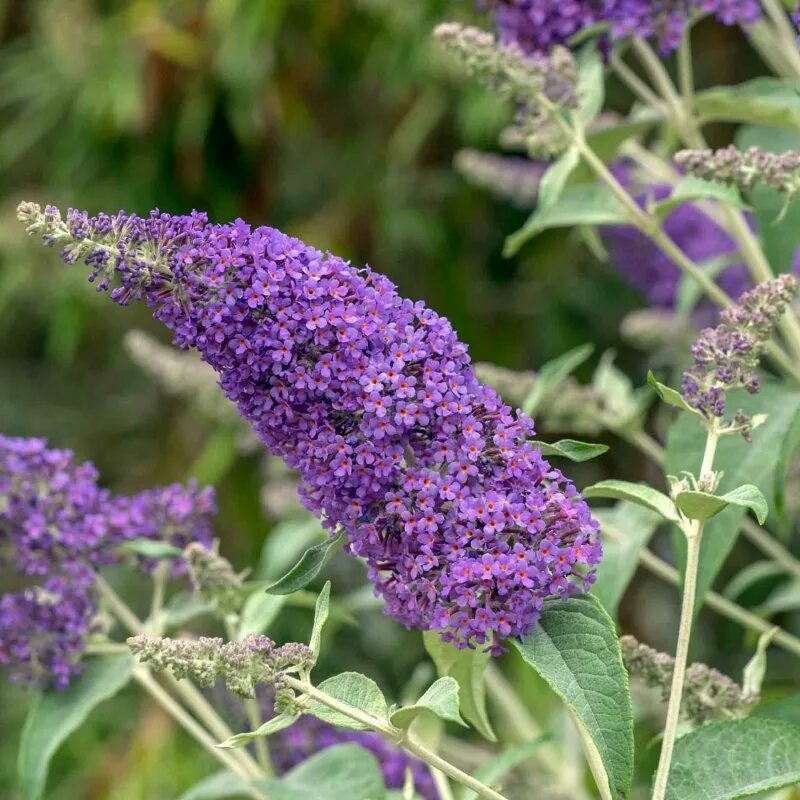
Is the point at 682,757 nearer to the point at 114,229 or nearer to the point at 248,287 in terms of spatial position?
the point at 248,287

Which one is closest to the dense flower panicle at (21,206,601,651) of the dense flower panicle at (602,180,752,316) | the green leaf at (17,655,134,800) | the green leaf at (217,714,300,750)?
the green leaf at (217,714,300,750)

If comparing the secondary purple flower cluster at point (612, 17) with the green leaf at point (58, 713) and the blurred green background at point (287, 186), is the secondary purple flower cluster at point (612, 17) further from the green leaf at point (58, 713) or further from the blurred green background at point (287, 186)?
the blurred green background at point (287, 186)

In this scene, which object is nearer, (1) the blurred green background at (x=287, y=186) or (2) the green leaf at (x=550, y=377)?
(2) the green leaf at (x=550, y=377)

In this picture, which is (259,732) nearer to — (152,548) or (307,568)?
(307,568)

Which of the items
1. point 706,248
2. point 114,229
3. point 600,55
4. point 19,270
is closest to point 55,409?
point 19,270

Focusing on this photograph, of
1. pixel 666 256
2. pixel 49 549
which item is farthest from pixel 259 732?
pixel 666 256

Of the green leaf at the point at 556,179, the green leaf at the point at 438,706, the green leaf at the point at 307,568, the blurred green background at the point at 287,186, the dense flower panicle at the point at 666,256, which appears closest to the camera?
the green leaf at the point at 438,706

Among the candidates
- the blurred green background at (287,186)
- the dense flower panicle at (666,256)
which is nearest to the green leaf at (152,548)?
the dense flower panicle at (666,256)
